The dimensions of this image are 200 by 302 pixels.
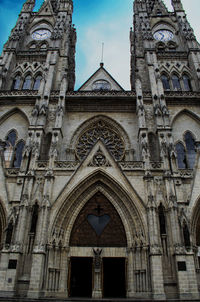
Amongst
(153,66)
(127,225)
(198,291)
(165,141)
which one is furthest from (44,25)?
(198,291)

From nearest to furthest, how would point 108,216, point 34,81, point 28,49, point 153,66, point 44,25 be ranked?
point 108,216 < point 153,66 < point 34,81 < point 28,49 < point 44,25

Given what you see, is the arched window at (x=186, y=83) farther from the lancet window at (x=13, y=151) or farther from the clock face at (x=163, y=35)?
the lancet window at (x=13, y=151)

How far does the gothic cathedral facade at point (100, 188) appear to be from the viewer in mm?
11469

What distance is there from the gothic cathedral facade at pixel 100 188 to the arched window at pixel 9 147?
83 mm

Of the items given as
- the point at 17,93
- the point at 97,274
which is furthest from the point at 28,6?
the point at 97,274

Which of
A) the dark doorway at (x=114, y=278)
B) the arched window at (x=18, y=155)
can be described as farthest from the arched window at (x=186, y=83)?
the dark doorway at (x=114, y=278)

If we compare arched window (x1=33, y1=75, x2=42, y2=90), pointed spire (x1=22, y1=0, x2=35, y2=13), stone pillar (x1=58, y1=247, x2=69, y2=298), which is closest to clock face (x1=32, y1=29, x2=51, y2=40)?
pointed spire (x1=22, y1=0, x2=35, y2=13)

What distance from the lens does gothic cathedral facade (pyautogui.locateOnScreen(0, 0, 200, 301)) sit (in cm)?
1147

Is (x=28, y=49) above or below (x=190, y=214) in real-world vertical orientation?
above

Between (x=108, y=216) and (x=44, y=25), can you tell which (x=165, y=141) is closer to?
(x=108, y=216)

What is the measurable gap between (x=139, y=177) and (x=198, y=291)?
21.1ft

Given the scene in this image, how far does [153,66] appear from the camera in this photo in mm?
20172

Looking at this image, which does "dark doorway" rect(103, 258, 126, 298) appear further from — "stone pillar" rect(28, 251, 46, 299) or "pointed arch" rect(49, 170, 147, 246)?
"stone pillar" rect(28, 251, 46, 299)

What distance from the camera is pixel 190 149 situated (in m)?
16.8
